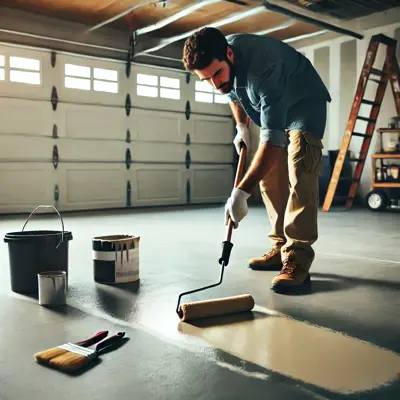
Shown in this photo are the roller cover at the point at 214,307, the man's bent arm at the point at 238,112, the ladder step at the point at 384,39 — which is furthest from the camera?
the ladder step at the point at 384,39

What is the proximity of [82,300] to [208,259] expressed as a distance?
4.00ft

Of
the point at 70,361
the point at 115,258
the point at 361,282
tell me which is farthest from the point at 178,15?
the point at 70,361

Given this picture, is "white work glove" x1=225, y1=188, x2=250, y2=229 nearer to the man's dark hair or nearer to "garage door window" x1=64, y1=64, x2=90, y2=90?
the man's dark hair

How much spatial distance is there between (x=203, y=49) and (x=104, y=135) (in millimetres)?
5780

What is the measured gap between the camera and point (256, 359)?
153 centimetres

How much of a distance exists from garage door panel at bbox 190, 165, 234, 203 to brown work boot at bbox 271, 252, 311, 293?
20.0ft

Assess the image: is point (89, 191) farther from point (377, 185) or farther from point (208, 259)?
point (208, 259)

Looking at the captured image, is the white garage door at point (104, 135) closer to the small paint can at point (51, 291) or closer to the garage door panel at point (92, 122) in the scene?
the garage door panel at point (92, 122)

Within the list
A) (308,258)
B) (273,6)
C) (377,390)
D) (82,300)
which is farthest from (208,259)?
(273,6)

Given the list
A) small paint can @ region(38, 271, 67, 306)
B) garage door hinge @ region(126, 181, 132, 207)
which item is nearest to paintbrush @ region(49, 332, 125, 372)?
small paint can @ region(38, 271, 67, 306)

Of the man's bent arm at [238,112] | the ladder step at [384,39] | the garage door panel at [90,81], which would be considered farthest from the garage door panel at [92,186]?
the man's bent arm at [238,112]

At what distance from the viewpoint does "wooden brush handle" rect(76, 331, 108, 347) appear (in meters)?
1.61

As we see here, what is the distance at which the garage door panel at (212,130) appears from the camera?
340 inches

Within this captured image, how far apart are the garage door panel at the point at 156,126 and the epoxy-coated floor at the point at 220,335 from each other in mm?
4781
